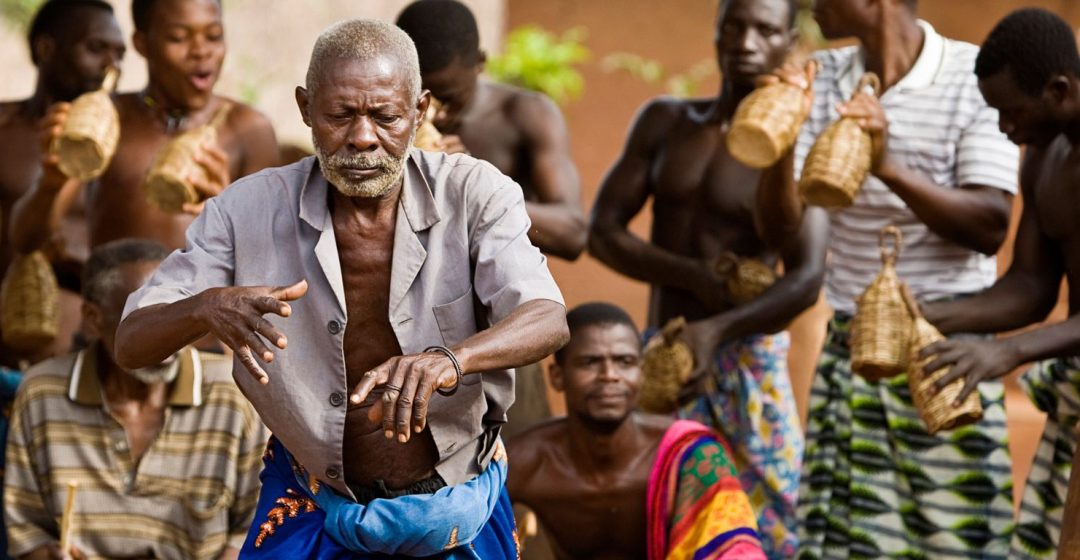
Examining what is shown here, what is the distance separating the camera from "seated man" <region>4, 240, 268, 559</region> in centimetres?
512

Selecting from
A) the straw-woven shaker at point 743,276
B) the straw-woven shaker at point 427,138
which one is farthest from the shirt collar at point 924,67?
the straw-woven shaker at point 427,138

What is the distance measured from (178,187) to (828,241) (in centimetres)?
232

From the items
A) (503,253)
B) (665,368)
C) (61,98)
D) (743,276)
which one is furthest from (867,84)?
(61,98)

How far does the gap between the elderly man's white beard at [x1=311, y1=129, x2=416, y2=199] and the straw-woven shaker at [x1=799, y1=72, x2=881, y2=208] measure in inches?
75.0

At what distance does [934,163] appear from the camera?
Result: 17.7ft

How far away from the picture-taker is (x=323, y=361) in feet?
11.0

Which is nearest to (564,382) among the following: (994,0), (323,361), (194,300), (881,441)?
(881,441)

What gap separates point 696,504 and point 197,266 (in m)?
2.18

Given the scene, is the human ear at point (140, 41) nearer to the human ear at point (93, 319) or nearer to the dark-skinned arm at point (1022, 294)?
the human ear at point (93, 319)

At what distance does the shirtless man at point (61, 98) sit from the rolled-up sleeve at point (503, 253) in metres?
3.28

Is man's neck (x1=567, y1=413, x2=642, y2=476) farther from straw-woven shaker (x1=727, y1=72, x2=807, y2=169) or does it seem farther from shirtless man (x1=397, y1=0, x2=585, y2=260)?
straw-woven shaker (x1=727, y1=72, x2=807, y2=169)

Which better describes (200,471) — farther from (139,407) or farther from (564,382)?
(564,382)

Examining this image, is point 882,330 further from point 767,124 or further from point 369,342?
point 369,342

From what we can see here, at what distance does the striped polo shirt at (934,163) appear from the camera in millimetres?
5340
